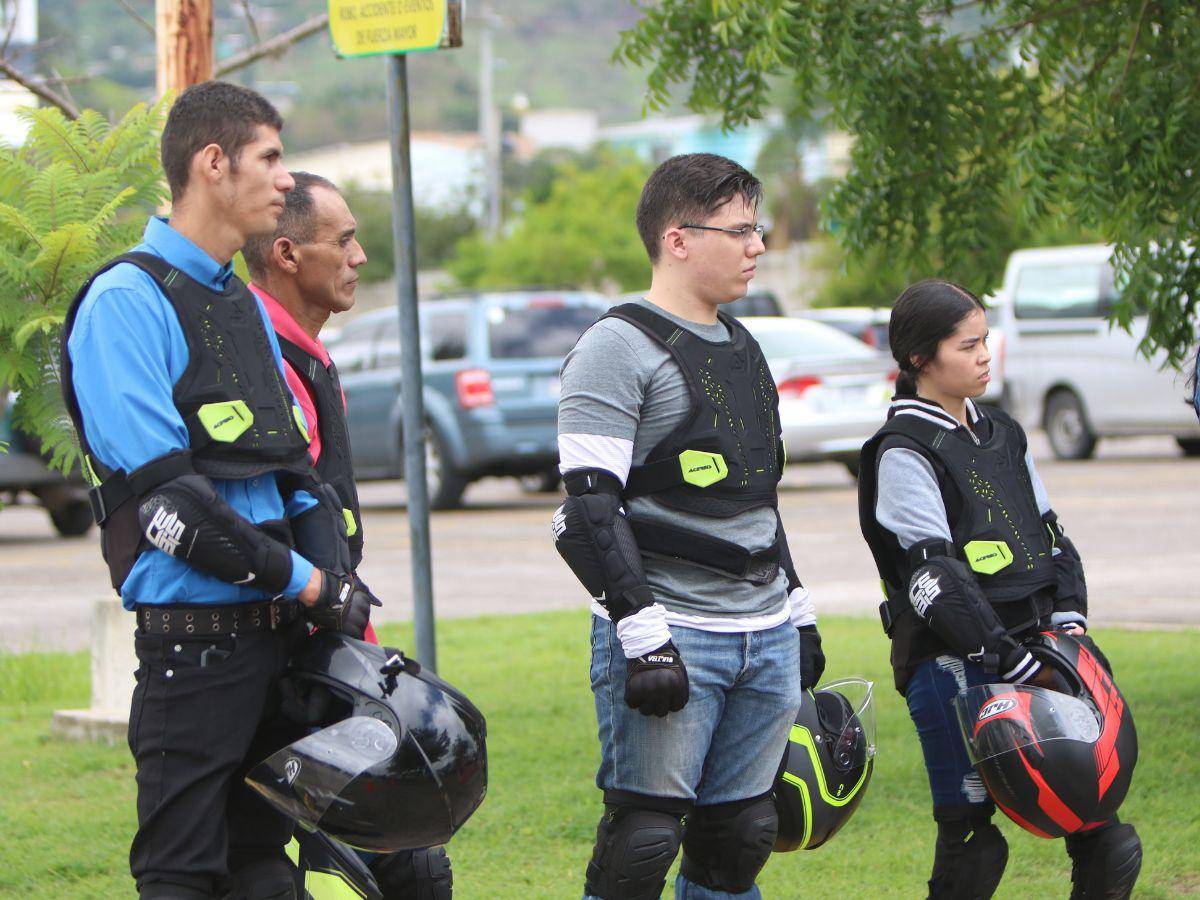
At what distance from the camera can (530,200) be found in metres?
47.1

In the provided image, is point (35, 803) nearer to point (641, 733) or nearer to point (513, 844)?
point (513, 844)

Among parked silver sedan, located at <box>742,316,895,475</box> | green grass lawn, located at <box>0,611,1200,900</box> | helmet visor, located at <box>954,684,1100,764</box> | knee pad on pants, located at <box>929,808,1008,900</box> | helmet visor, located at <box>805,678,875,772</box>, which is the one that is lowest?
parked silver sedan, located at <box>742,316,895,475</box>

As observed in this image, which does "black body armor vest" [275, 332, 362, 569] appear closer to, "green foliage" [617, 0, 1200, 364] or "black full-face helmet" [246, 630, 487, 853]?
A: "black full-face helmet" [246, 630, 487, 853]

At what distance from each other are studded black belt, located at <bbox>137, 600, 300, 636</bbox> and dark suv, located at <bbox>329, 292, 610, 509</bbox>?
13.1 meters

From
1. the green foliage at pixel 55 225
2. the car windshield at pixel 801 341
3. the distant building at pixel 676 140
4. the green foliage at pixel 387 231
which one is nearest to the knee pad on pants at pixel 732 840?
the green foliage at pixel 55 225

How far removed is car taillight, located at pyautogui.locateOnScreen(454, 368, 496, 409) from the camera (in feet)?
54.7

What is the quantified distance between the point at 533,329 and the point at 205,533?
1396 centimetres

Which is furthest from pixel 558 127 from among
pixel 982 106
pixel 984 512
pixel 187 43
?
pixel 984 512

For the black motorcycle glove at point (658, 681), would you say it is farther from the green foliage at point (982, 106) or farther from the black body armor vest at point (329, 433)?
the green foliage at point (982, 106)

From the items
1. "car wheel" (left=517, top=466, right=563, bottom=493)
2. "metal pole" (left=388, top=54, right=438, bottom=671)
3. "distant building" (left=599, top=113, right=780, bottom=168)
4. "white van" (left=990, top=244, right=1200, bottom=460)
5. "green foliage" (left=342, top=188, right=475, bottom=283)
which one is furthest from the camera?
"distant building" (left=599, top=113, right=780, bottom=168)

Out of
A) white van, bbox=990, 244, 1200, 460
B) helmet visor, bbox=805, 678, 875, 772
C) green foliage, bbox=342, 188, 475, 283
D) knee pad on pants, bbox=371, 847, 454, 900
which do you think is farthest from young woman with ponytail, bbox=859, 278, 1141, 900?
green foliage, bbox=342, 188, 475, 283

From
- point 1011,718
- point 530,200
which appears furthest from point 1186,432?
point 530,200

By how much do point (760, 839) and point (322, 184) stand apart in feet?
6.15

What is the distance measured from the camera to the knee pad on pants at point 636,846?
377cm
